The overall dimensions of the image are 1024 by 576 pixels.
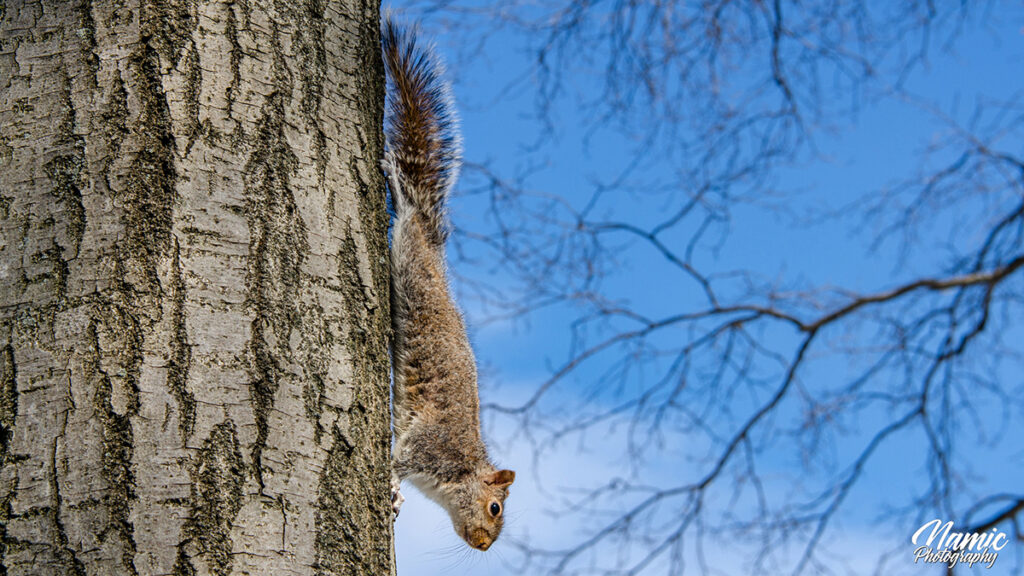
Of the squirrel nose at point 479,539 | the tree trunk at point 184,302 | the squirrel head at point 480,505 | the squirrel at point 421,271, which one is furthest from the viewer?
the squirrel nose at point 479,539

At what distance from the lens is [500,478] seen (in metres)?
3.07

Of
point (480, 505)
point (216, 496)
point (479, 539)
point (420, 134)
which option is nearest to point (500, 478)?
point (480, 505)

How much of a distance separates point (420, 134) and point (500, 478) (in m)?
1.25

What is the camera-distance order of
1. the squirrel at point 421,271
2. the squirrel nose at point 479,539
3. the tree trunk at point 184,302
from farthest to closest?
1. the squirrel nose at point 479,539
2. the squirrel at point 421,271
3. the tree trunk at point 184,302

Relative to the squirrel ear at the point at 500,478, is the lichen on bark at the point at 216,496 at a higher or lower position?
lower

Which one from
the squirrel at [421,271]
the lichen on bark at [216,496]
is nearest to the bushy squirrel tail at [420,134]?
the squirrel at [421,271]

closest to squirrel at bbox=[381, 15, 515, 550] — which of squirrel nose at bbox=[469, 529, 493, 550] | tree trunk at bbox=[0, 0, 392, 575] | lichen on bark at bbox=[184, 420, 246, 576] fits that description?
squirrel nose at bbox=[469, 529, 493, 550]

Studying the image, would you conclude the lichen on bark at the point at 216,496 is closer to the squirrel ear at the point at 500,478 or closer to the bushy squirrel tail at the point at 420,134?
the bushy squirrel tail at the point at 420,134

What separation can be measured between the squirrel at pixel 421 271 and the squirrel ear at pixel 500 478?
14.1 inches

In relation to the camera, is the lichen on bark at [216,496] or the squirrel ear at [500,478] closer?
the lichen on bark at [216,496]

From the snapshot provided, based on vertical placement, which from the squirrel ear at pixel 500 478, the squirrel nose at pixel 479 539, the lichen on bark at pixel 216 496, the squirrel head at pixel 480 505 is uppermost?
the squirrel ear at pixel 500 478

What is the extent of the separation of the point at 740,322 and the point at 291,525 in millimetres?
3667

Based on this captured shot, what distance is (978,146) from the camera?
4.06 meters

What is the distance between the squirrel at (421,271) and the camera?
2.52 metres
